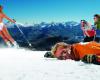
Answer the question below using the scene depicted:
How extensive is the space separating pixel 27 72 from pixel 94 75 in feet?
8.64

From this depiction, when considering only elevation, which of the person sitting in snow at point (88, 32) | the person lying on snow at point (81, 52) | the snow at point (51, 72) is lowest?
the snow at point (51, 72)

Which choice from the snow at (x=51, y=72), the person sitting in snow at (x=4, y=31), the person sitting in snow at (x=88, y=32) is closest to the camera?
the snow at (x=51, y=72)

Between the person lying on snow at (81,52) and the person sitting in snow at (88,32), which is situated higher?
the person sitting in snow at (88,32)

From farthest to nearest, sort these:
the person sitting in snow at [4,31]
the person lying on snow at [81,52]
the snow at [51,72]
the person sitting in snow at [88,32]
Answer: the person sitting in snow at [4,31], the person sitting in snow at [88,32], the person lying on snow at [81,52], the snow at [51,72]

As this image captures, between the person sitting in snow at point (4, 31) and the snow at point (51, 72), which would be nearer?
the snow at point (51, 72)

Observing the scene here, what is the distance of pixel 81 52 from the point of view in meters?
15.3

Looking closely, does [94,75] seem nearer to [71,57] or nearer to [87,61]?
[87,61]

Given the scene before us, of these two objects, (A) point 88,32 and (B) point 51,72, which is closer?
(B) point 51,72

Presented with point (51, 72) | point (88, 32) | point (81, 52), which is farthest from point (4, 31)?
point (51, 72)

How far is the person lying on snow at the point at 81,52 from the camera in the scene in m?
13.7

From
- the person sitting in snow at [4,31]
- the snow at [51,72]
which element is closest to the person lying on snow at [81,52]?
the snow at [51,72]

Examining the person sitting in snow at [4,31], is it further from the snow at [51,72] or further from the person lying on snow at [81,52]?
the snow at [51,72]

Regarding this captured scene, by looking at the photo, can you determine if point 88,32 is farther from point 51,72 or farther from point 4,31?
point 51,72

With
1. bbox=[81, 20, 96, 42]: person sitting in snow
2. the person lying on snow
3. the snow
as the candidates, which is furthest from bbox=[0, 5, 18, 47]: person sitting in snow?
the snow
